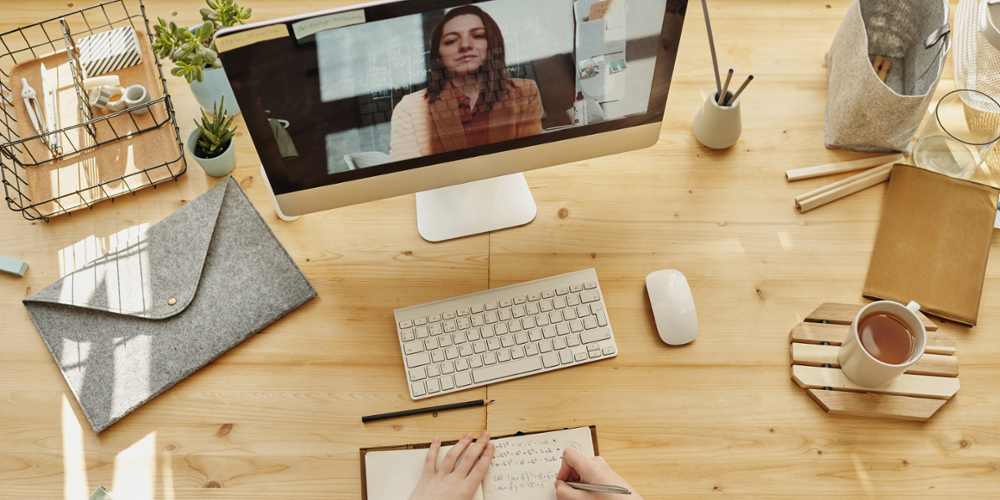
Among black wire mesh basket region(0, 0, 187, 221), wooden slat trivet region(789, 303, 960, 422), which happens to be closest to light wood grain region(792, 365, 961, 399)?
wooden slat trivet region(789, 303, 960, 422)

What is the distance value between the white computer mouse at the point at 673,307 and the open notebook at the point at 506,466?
17 cm

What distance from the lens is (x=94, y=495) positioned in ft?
2.42

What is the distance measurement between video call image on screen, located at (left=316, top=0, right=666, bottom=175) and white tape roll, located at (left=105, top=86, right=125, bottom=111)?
0.46 meters

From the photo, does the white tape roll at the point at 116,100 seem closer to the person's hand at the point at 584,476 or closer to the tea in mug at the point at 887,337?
the person's hand at the point at 584,476

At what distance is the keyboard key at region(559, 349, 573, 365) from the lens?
824mm

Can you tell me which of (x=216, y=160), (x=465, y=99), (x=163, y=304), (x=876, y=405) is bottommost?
(x=876, y=405)

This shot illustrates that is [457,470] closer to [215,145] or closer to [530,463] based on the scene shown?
[530,463]

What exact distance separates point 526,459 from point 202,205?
23.3 inches

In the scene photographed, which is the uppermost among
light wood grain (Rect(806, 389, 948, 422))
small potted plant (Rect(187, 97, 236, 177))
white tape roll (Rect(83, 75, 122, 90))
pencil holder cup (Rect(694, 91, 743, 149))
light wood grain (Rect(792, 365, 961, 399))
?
white tape roll (Rect(83, 75, 122, 90))

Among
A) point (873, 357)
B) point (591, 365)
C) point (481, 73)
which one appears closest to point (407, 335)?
point (591, 365)

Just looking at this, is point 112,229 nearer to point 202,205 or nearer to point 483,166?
point 202,205

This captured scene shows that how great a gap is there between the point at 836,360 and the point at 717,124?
1.26 ft

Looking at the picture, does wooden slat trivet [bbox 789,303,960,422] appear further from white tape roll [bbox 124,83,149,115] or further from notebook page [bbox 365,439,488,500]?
white tape roll [bbox 124,83,149,115]

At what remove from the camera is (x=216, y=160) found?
926 millimetres
